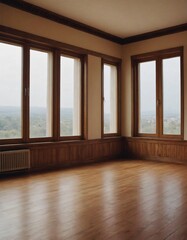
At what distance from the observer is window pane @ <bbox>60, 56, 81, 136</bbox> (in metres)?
5.79

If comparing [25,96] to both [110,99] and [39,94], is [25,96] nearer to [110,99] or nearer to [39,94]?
[39,94]

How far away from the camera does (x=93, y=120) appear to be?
6.31 meters

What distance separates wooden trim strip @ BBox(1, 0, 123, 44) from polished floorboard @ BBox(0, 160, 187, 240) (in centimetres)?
295

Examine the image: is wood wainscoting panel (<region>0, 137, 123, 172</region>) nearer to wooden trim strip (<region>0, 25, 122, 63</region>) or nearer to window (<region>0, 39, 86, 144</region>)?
window (<region>0, 39, 86, 144</region>)

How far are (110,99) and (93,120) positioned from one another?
943 mm

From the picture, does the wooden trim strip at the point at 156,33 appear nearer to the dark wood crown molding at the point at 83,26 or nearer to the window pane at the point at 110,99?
the dark wood crown molding at the point at 83,26

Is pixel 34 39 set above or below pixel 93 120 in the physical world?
above

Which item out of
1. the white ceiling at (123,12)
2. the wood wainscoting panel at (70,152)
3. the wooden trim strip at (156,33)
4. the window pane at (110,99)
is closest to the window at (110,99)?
the window pane at (110,99)

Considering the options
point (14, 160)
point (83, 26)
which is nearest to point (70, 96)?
point (83, 26)

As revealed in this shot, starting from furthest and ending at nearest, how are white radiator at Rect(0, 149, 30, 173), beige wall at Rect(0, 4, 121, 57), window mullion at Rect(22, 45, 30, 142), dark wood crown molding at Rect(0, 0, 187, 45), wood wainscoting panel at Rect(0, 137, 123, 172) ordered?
wood wainscoting panel at Rect(0, 137, 123, 172)
window mullion at Rect(22, 45, 30, 142)
dark wood crown molding at Rect(0, 0, 187, 45)
beige wall at Rect(0, 4, 121, 57)
white radiator at Rect(0, 149, 30, 173)

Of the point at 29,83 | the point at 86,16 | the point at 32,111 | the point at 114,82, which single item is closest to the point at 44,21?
the point at 86,16

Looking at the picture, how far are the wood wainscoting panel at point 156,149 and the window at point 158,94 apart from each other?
192mm

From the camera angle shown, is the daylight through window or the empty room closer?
the empty room

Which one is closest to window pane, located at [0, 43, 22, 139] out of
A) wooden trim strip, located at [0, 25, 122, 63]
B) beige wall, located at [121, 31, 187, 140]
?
wooden trim strip, located at [0, 25, 122, 63]
